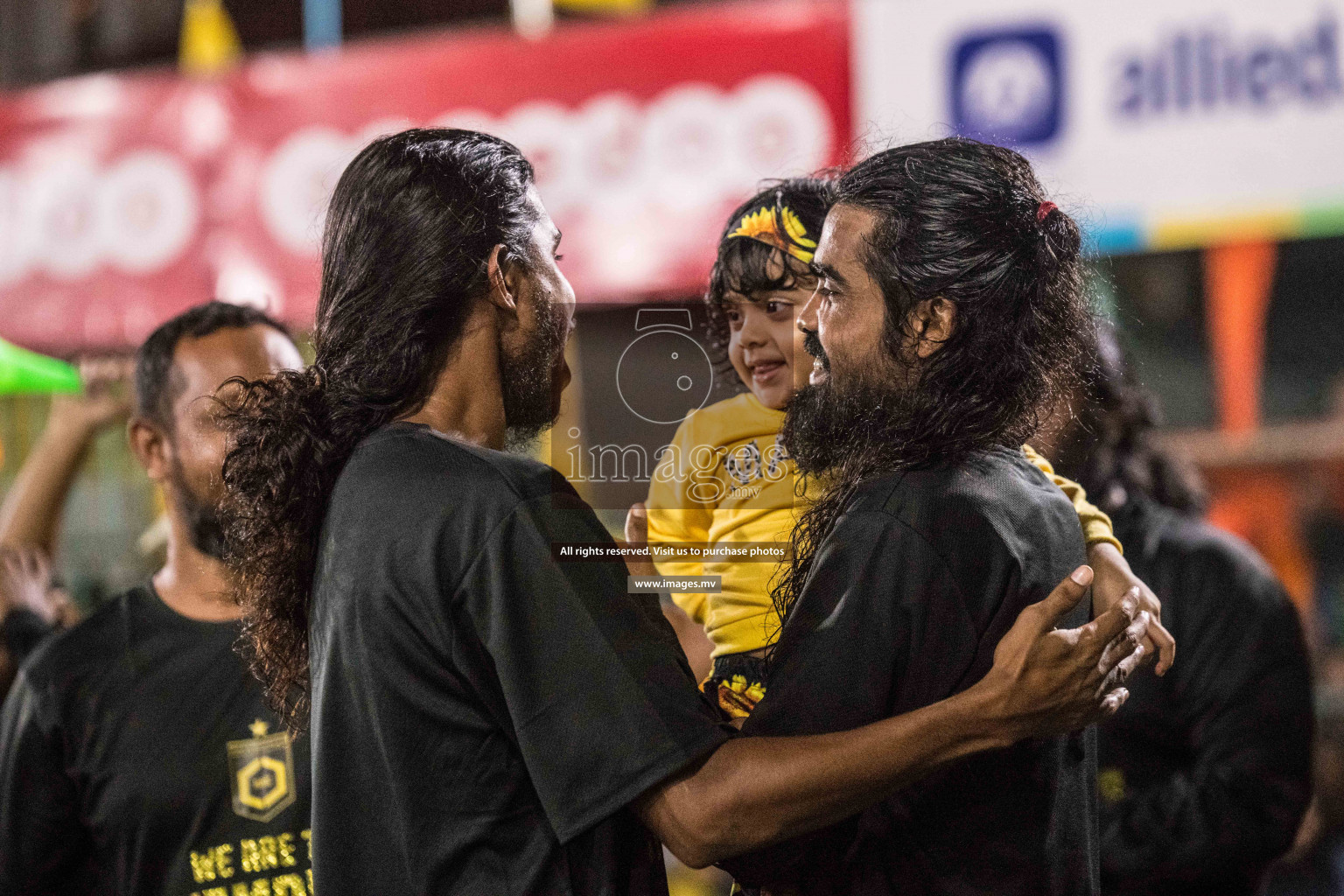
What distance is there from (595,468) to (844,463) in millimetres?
277

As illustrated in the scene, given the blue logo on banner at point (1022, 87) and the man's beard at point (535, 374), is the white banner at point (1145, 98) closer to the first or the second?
the blue logo on banner at point (1022, 87)

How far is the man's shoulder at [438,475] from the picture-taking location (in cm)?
136

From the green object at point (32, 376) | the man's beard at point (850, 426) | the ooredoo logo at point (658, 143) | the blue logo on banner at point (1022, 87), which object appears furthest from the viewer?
the ooredoo logo at point (658, 143)

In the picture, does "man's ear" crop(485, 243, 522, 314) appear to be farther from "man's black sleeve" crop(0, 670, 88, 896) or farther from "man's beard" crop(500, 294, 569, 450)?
"man's black sleeve" crop(0, 670, 88, 896)

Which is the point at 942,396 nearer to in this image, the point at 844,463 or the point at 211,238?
the point at 844,463

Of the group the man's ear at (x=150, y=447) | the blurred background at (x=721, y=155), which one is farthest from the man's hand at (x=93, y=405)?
the blurred background at (x=721, y=155)

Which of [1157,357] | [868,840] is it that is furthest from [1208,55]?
[868,840]

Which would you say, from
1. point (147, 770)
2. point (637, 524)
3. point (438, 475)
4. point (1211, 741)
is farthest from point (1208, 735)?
point (147, 770)

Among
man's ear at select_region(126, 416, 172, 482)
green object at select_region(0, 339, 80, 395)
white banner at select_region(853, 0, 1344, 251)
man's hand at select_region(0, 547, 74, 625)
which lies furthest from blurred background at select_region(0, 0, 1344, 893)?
man's ear at select_region(126, 416, 172, 482)

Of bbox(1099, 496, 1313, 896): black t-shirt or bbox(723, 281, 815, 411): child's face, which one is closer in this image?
bbox(723, 281, 815, 411): child's face

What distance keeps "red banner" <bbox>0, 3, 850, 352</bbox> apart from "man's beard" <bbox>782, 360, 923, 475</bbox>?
2568 mm

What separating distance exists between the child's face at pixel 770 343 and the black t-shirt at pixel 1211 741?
143 centimetres

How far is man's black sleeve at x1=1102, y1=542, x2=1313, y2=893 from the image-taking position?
2.57 metres

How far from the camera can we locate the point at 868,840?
4.49 ft
